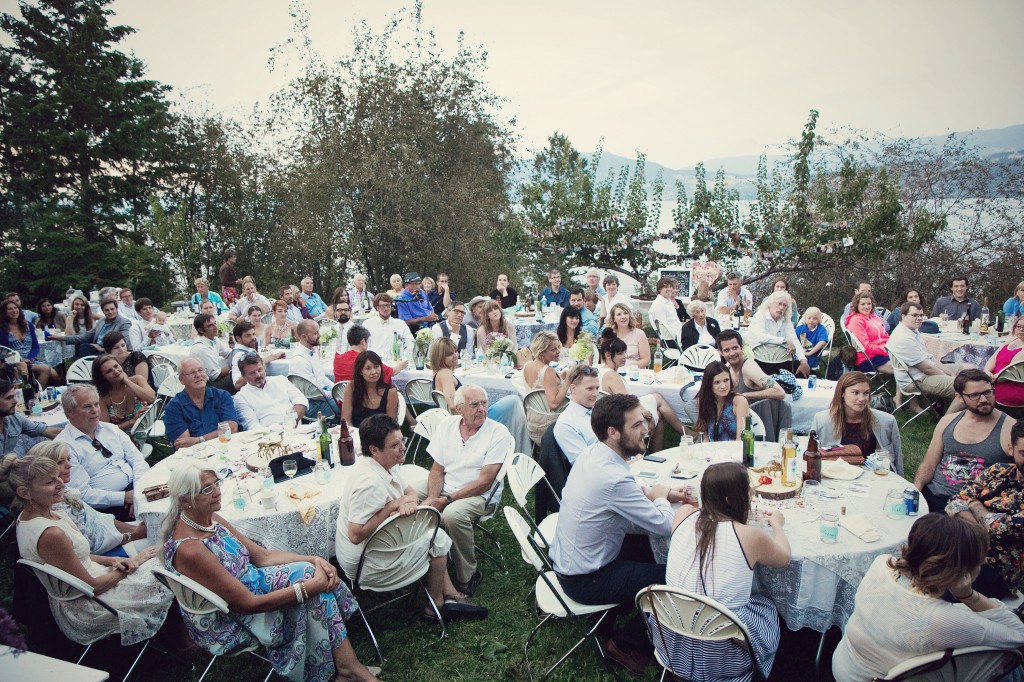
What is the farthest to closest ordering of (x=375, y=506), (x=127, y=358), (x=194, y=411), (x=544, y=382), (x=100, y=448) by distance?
(x=127, y=358)
(x=544, y=382)
(x=194, y=411)
(x=100, y=448)
(x=375, y=506)

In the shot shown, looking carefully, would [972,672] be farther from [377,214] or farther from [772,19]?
[772,19]

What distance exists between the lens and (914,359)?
7055 mm

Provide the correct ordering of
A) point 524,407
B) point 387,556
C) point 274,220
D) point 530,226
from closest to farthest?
point 387,556, point 524,407, point 530,226, point 274,220

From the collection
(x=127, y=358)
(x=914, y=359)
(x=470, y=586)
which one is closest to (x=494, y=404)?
(x=470, y=586)

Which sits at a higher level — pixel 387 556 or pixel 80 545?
pixel 80 545

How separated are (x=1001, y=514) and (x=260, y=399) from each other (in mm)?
5672

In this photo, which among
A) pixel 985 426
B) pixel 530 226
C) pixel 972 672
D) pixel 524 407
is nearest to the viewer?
pixel 972 672

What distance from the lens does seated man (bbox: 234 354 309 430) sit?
566 centimetres

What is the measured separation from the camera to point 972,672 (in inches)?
96.2

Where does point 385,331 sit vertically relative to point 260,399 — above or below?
above

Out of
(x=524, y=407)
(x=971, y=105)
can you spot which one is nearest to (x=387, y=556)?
(x=524, y=407)

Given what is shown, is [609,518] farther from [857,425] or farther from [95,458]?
[95,458]

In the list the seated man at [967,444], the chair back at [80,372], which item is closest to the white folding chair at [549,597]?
the seated man at [967,444]

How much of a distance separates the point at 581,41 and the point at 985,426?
1389 centimetres
